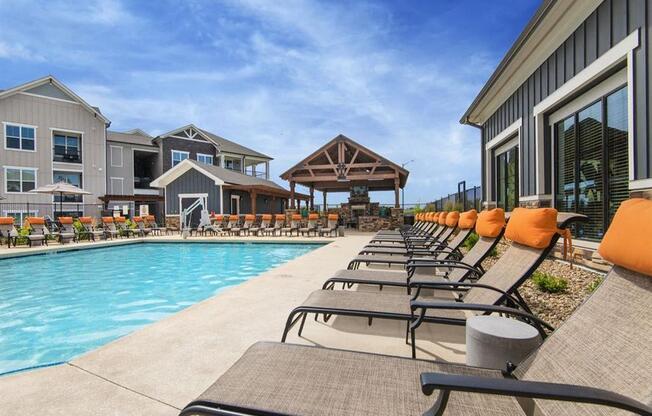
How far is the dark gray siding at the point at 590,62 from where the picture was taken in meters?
3.39

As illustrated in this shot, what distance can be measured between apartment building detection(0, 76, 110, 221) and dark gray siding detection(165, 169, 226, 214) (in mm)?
5563

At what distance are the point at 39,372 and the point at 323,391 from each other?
7.42ft

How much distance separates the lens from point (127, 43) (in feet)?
38.5

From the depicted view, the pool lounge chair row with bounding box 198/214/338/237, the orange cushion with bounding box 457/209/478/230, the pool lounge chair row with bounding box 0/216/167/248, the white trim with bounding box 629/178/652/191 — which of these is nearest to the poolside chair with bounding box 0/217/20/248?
the pool lounge chair row with bounding box 0/216/167/248

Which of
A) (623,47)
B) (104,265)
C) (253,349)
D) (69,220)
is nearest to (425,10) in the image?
(623,47)

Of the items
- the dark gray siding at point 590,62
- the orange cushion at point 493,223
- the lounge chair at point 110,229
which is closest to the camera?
the dark gray siding at point 590,62

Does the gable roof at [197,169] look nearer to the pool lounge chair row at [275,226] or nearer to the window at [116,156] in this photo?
the pool lounge chair row at [275,226]

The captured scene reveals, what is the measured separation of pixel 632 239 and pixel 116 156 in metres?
29.9

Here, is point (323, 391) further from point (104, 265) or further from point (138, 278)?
point (104, 265)

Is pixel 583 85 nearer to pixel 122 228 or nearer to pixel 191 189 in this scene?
pixel 122 228

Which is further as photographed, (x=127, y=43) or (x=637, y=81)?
(x=127, y=43)

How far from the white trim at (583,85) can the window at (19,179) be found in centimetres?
2645

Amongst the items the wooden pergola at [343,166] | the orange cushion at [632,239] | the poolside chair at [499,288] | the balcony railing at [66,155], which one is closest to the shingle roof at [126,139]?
the balcony railing at [66,155]

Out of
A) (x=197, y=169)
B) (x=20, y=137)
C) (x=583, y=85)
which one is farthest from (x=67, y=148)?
(x=583, y=85)
